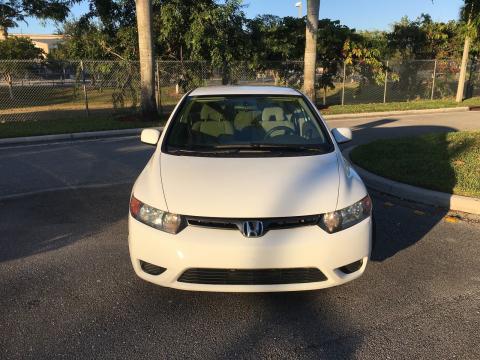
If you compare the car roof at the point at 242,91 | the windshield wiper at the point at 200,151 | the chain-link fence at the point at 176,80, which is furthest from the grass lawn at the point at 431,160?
the chain-link fence at the point at 176,80

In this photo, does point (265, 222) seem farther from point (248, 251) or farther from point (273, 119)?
point (273, 119)

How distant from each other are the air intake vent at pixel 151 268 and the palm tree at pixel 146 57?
11.9 meters

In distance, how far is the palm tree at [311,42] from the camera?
16.2 metres

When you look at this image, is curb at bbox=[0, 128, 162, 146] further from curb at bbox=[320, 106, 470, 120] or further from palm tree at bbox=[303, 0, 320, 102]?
palm tree at bbox=[303, 0, 320, 102]

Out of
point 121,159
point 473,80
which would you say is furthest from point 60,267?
point 473,80

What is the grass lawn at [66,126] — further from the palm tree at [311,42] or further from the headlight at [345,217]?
the headlight at [345,217]

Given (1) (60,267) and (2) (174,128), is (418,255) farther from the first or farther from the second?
(1) (60,267)

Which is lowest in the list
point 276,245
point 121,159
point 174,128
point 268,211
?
point 121,159

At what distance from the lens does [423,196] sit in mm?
5809

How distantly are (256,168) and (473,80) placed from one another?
84.9 ft

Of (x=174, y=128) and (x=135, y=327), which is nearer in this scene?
(x=135, y=327)

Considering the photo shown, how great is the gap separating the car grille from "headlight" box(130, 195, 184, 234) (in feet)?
0.28

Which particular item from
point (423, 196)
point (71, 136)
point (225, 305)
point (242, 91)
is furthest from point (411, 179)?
point (71, 136)

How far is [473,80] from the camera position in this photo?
25203 millimetres
